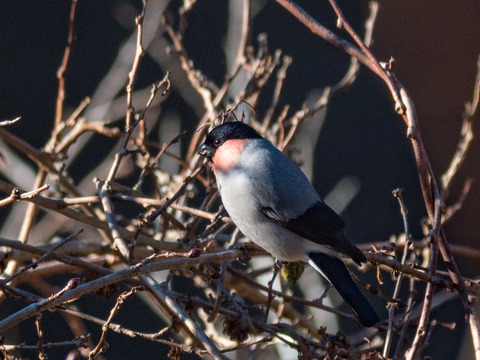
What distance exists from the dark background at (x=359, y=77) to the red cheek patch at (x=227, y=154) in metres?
2.06

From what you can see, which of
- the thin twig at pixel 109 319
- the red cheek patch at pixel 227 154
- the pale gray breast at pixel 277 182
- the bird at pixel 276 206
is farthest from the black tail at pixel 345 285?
the thin twig at pixel 109 319

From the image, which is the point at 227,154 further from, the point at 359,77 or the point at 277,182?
the point at 359,77

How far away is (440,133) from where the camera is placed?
490cm

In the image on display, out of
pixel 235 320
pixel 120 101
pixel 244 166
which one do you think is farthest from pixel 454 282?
pixel 120 101

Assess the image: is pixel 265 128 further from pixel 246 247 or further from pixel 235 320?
pixel 235 320

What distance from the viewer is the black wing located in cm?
230

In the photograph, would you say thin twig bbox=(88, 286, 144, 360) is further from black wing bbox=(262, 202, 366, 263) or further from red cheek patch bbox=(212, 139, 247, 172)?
red cheek patch bbox=(212, 139, 247, 172)

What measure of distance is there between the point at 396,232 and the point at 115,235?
→ 133 inches

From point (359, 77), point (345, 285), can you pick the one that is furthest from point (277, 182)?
point (359, 77)

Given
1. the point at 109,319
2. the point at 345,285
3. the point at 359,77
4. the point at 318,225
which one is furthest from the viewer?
the point at 359,77

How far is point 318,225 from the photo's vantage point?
240 centimetres

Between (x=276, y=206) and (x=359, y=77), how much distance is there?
117 inches

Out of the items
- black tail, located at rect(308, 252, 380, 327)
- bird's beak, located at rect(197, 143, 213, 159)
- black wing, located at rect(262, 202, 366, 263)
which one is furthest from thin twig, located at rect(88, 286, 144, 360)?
bird's beak, located at rect(197, 143, 213, 159)

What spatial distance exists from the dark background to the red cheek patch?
6.77 feet
